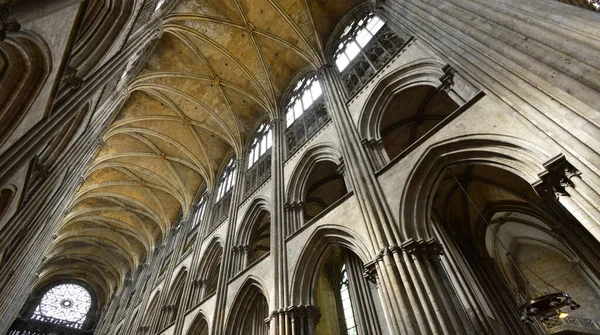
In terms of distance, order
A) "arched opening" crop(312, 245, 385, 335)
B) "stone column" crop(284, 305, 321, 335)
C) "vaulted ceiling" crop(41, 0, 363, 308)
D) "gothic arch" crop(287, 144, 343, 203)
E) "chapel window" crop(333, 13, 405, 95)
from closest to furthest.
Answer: "stone column" crop(284, 305, 321, 335)
"arched opening" crop(312, 245, 385, 335)
"chapel window" crop(333, 13, 405, 95)
"gothic arch" crop(287, 144, 343, 203)
"vaulted ceiling" crop(41, 0, 363, 308)

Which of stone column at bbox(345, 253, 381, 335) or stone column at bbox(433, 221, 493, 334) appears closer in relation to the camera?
stone column at bbox(433, 221, 493, 334)

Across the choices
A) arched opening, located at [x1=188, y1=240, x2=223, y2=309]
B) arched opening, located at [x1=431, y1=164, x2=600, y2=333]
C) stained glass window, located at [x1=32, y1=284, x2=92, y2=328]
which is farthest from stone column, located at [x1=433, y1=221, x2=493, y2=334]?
stained glass window, located at [x1=32, y1=284, x2=92, y2=328]

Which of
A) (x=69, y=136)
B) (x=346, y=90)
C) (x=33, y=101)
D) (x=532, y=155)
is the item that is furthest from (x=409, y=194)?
(x=69, y=136)

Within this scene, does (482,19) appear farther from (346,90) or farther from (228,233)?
(228,233)

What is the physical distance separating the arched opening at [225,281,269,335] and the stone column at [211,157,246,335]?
0.39 m

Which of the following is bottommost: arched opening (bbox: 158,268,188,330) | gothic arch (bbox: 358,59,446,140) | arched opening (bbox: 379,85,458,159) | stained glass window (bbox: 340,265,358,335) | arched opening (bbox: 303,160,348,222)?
stained glass window (bbox: 340,265,358,335)

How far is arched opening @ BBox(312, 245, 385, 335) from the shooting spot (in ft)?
23.8

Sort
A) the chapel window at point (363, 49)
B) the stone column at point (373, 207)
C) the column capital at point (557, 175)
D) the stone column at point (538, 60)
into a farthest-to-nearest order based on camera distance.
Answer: the chapel window at point (363, 49) → the stone column at point (373, 207) → the column capital at point (557, 175) → the stone column at point (538, 60)

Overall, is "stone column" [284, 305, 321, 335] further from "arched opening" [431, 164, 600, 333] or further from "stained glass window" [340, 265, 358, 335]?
"arched opening" [431, 164, 600, 333]

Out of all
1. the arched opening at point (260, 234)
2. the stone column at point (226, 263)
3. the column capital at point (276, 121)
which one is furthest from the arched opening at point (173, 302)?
the column capital at point (276, 121)

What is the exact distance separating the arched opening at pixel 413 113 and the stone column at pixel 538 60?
3.04m

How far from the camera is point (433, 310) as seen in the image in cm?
436

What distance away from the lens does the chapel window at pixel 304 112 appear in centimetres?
1065

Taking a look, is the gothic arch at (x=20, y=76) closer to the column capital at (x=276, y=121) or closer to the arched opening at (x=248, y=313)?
the arched opening at (x=248, y=313)
